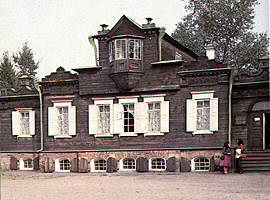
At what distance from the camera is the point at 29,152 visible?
2278 cm

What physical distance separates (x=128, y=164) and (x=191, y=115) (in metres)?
4.46

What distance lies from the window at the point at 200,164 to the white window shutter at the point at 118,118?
4.22 m

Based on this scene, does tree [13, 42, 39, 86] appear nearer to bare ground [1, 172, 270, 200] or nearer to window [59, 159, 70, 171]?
bare ground [1, 172, 270, 200]

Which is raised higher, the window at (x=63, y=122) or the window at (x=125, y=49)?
the window at (x=125, y=49)

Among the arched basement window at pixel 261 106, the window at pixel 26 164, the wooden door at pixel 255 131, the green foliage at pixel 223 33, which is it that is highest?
the green foliage at pixel 223 33

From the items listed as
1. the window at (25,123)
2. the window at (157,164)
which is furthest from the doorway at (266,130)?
the window at (25,123)

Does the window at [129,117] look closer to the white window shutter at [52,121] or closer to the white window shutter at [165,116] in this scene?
the white window shutter at [165,116]

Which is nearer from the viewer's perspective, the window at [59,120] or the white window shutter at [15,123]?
the window at [59,120]

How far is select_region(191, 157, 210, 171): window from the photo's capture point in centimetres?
1936

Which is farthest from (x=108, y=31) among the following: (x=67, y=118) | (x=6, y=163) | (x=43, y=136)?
(x=6, y=163)

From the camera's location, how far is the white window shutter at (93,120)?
21.1 m

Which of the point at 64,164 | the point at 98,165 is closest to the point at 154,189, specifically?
the point at 98,165

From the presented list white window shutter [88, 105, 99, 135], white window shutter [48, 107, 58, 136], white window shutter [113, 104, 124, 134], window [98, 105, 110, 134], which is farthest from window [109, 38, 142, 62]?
white window shutter [48, 107, 58, 136]

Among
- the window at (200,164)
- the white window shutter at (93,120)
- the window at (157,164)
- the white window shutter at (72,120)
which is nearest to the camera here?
the window at (200,164)
